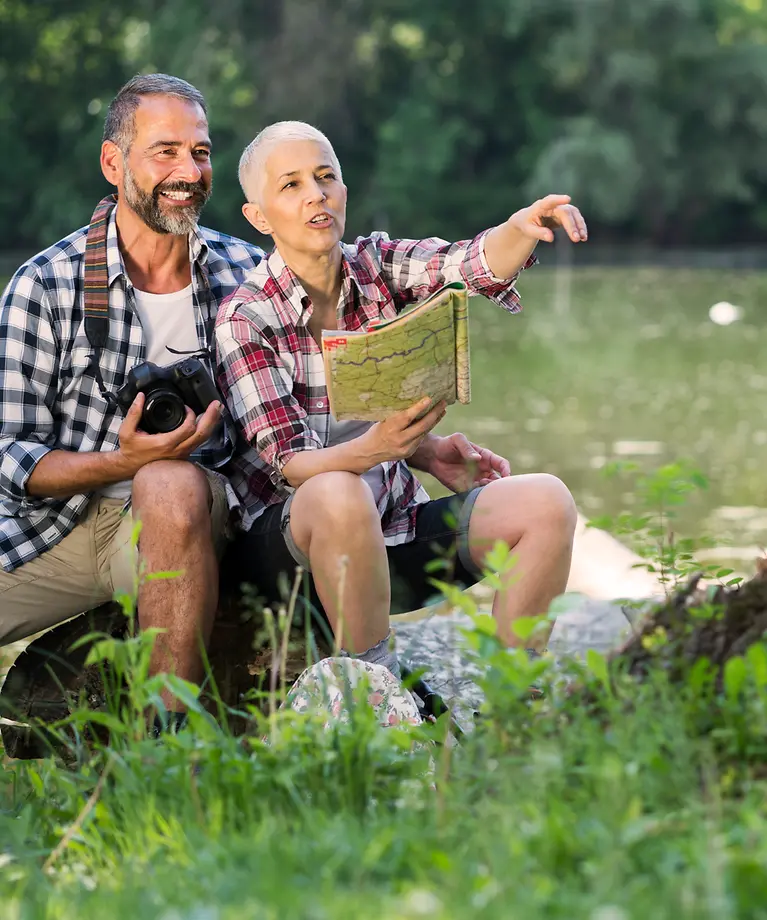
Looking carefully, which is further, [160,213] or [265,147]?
[160,213]

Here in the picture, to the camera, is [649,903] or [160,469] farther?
[160,469]

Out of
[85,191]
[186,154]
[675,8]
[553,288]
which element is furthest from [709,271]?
[186,154]

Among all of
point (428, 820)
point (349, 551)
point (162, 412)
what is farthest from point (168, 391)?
point (428, 820)

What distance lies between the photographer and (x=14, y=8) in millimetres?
32719

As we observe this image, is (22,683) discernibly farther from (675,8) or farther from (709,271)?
(675,8)

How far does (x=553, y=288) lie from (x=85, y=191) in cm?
1327

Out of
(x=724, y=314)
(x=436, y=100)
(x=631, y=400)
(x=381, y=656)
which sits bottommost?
(x=631, y=400)

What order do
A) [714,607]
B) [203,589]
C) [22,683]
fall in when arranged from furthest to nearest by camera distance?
[22,683] → [203,589] → [714,607]

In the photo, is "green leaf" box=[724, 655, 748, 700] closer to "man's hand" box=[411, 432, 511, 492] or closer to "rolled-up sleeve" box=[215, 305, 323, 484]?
"rolled-up sleeve" box=[215, 305, 323, 484]

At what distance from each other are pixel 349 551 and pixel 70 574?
2.36ft

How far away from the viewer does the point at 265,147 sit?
2947 mm

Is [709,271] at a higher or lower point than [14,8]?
lower

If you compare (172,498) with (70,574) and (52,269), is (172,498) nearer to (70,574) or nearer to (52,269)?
(70,574)

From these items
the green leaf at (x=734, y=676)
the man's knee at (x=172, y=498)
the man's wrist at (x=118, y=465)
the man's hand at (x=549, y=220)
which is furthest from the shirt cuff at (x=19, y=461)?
the green leaf at (x=734, y=676)
